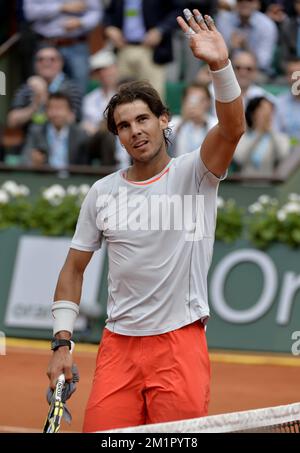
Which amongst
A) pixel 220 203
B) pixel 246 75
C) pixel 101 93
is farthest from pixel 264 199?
pixel 101 93

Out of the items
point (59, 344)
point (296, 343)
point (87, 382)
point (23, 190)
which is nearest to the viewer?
point (59, 344)

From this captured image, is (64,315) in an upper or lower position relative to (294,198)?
lower

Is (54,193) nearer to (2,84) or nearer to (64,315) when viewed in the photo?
(2,84)

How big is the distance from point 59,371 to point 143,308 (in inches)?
17.9

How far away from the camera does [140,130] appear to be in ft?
16.5

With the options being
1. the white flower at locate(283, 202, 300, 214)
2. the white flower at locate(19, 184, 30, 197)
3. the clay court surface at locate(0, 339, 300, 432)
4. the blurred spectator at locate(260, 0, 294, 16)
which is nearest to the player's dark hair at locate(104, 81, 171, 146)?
the clay court surface at locate(0, 339, 300, 432)

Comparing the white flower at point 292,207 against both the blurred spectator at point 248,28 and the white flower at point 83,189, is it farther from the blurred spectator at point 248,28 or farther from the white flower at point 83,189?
the blurred spectator at point 248,28

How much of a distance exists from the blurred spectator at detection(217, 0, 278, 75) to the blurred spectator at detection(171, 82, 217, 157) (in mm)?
1675

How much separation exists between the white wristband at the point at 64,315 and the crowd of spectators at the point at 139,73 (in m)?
6.79

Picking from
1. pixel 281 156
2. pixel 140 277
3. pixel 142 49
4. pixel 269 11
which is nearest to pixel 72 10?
pixel 142 49

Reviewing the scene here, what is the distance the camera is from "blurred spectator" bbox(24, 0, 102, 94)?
14148mm

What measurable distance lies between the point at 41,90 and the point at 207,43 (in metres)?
9.02

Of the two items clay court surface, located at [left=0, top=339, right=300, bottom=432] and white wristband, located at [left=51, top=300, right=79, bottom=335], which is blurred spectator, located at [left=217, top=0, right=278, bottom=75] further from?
white wristband, located at [left=51, top=300, right=79, bottom=335]

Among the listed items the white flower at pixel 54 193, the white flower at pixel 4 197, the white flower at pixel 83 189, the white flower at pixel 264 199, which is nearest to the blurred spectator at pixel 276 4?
the white flower at pixel 264 199
